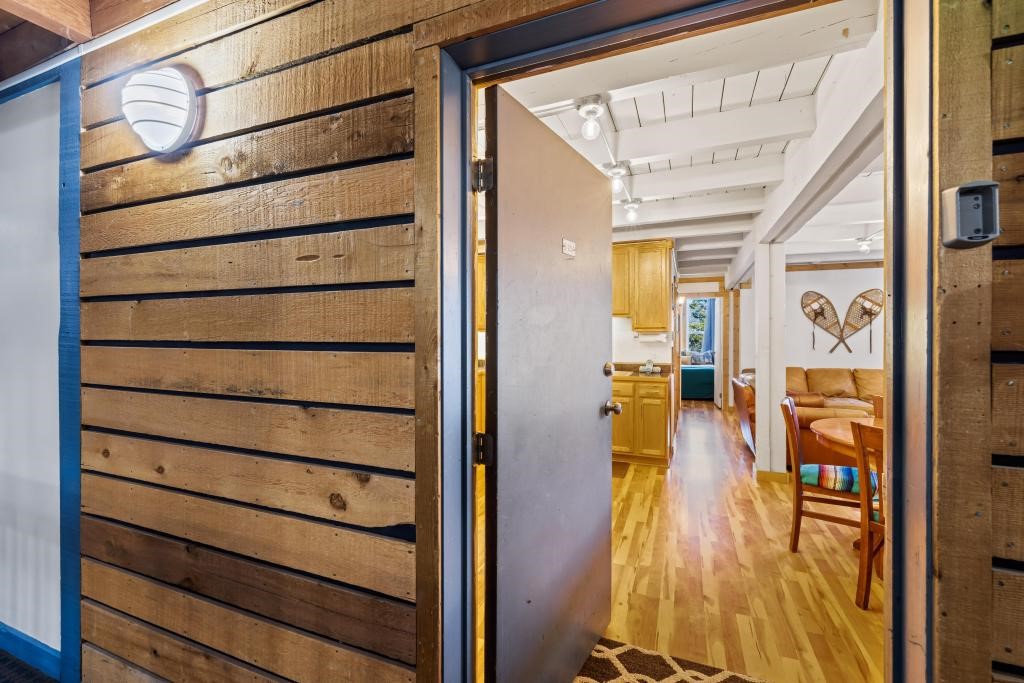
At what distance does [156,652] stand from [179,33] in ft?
6.97

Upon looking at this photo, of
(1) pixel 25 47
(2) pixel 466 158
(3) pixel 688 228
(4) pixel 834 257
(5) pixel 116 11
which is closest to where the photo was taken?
(2) pixel 466 158

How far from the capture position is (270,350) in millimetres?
1400

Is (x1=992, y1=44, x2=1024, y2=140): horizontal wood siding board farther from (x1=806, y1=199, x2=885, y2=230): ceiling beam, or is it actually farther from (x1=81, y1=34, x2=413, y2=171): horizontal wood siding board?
(x1=806, y1=199, x2=885, y2=230): ceiling beam

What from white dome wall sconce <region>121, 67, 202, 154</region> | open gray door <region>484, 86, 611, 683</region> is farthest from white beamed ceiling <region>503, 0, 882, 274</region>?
white dome wall sconce <region>121, 67, 202, 154</region>

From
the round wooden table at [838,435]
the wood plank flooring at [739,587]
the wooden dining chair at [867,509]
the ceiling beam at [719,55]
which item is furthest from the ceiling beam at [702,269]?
the ceiling beam at [719,55]

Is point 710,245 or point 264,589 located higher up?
point 710,245

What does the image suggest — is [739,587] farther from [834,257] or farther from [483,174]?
[834,257]

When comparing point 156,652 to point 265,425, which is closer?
point 265,425

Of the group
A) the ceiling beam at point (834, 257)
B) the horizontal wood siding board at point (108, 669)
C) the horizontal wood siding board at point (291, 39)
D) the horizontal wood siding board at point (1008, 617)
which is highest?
the ceiling beam at point (834, 257)

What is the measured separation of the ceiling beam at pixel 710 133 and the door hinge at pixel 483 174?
193 centimetres

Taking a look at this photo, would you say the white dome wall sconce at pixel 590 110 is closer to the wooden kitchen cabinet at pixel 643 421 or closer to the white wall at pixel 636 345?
the wooden kitchen cabinet at pixel 643 421

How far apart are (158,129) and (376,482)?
1363 mm

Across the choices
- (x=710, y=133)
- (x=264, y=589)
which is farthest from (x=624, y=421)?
(x=264, y=589)

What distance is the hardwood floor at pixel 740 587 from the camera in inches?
80.4
